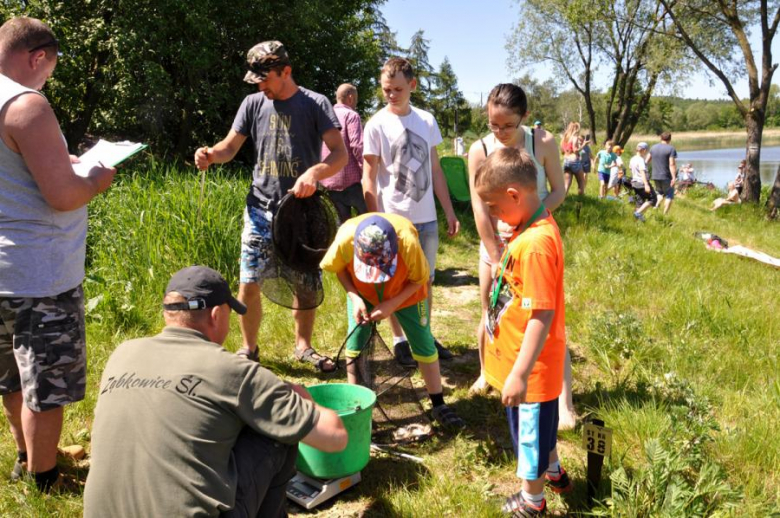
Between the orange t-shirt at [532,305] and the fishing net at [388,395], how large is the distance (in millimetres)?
860

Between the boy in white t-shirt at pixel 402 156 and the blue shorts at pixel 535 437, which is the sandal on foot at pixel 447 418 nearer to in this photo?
the boy in white t-shirt at pixel 402 156

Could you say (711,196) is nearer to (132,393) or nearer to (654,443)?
(654,443)

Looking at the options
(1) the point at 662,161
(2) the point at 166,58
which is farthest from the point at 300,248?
(1) the point at 662,161

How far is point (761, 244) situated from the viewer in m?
10.1

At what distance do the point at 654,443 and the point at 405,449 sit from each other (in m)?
1.20

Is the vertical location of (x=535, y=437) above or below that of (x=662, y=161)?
below

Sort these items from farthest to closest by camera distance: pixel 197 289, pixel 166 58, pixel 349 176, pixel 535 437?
pixel 166 58 → pixel 349 176 → pixel 535 437 → pixel 197 289

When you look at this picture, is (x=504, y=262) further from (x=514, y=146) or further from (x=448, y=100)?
(x=448, y=100)

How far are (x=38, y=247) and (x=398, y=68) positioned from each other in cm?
225

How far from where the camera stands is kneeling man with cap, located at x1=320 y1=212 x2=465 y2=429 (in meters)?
2.76

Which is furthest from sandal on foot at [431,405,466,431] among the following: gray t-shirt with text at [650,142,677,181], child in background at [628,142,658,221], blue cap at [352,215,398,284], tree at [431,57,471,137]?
tree at [431,57,471,137]

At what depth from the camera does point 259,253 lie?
11.7 feet

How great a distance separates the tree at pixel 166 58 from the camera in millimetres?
9695

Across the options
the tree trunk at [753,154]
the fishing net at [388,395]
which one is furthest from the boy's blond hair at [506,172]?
the tree trunk at [753,154]
